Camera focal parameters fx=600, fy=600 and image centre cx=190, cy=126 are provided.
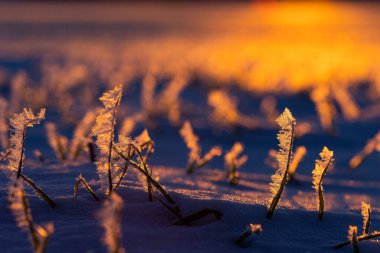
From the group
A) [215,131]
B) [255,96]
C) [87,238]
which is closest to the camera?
[87,238]

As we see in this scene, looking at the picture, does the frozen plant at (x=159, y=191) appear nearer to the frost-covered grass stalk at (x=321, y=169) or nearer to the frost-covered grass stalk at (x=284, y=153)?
the frost-covered grass stalk at (x=284, y=153)

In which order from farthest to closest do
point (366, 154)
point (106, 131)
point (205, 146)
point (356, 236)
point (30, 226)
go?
point (205, 146), point (366, 154), point (106, 131), point (356, 236), point (30, 226)

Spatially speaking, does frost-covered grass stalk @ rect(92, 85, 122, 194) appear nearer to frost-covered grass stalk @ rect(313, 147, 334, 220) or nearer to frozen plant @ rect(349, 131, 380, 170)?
frost-covered grass stalk @ rect(313, 147, 334, 220)

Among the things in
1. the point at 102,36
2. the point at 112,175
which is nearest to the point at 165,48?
the point at 102,36

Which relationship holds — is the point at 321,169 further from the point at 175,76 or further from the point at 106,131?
the point at 175,76

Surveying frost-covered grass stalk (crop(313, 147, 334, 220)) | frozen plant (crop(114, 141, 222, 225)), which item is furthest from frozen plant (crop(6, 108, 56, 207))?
frost-covered grass stalk (crop(313, 147, 334, 220))

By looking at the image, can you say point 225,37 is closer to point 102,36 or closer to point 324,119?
point 102,36

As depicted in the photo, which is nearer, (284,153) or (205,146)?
(284,153)

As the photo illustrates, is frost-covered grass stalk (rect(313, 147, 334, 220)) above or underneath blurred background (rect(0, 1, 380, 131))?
underneath

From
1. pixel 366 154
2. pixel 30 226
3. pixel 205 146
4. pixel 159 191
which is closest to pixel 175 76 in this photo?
pixel 205 146
